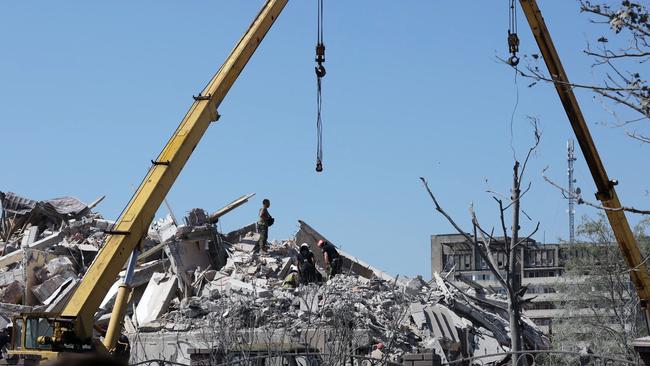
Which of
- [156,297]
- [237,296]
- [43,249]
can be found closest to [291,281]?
[237,296]

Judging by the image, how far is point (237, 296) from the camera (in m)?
20.2

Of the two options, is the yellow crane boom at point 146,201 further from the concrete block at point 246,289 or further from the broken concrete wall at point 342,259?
the broken concrete wall at point 342,259

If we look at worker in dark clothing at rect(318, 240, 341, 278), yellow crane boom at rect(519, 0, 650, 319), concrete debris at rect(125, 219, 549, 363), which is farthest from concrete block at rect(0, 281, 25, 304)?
yellow crane boom at rect(519, 0, 650, 319)

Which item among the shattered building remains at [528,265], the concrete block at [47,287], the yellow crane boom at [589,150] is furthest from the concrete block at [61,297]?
the shattered building remains at [528,265]

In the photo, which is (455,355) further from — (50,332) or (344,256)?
(50,332)

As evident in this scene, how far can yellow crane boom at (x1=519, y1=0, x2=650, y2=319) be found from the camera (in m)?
18.8

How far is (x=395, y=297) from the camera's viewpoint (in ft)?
67.7

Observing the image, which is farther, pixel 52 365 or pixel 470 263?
pixel 470 263

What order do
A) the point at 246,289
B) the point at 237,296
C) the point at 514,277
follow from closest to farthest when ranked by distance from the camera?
1. the point at 514,277
2. the point at 237,296
3. the point at 246,289

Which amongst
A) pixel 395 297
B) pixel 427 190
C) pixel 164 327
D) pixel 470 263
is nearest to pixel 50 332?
pixel 164 327

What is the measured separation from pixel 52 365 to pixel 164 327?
17955 millimetres

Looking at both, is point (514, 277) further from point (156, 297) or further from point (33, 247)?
point (33, 247)

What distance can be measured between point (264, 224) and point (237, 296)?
12.5 feet

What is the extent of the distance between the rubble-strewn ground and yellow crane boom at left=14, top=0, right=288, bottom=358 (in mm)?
2455
